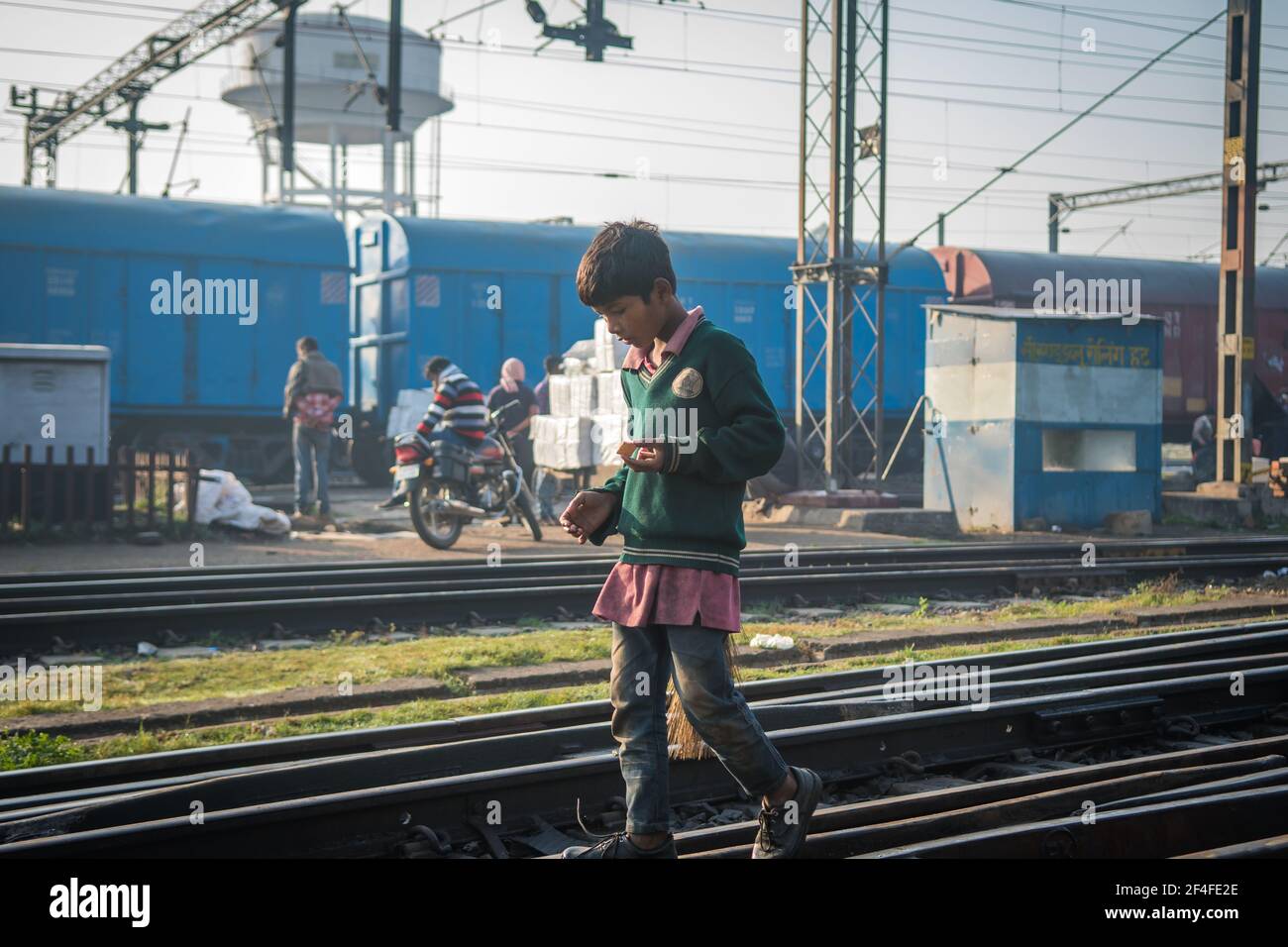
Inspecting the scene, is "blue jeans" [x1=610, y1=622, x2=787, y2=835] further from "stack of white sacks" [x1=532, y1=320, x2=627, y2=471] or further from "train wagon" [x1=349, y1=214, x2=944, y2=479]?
"train wagon" [x1=349, y1=214, x2=944, y2=479]

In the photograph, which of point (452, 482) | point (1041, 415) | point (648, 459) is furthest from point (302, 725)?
point (1041, 415)

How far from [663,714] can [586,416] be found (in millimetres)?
11632

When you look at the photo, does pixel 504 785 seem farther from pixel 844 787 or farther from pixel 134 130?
pixel 134 130

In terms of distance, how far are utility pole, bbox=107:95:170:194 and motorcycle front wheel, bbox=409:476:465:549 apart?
26578 mm

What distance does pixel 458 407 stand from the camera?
12305mm

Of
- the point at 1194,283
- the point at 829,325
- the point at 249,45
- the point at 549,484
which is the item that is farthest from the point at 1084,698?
the point at 249,45

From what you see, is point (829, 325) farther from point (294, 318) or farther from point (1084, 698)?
point (1084, 698)

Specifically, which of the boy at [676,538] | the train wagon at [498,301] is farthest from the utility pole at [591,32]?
the boy at [676,538]

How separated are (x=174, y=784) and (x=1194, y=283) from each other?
26585 mm

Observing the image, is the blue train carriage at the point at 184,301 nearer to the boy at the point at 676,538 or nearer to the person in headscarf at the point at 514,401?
the person in headscarf at the point at 514,401

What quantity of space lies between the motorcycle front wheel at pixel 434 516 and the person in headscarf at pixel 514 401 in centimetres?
200

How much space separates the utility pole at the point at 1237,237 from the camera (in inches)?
714

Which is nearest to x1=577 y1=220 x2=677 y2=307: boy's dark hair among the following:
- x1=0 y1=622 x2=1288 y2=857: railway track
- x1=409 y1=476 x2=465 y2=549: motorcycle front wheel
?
x1=0 y1=622 x2=1288 y2=857: railway track

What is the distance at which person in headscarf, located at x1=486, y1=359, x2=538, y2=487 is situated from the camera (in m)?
14.7
